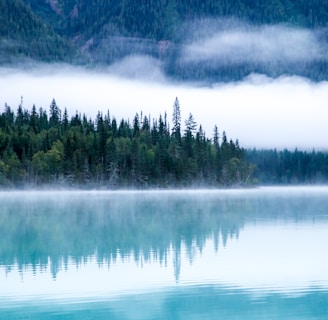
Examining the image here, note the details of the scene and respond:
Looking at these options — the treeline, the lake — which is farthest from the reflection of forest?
the treeline

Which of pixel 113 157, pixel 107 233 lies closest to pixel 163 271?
pixel 107 233

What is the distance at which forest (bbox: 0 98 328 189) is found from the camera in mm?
133375

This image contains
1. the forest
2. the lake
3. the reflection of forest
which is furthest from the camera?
the forest

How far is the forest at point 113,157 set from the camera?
133375 millimetres

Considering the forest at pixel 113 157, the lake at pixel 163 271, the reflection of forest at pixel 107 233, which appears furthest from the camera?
the forest at pixel 113 157

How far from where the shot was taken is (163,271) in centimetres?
2677

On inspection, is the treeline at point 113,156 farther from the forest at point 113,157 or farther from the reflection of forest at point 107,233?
the reflection of forest at point 107,233

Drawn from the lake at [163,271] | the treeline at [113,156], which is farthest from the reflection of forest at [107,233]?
the treeline at [113,156]

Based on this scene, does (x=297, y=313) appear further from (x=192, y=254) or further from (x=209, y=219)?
(x=209, y=219)

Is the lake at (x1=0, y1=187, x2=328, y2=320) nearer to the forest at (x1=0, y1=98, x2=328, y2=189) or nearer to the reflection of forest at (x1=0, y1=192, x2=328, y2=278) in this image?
the reflection of forest at (x1=0, y1=192, x2=328, y2=278)

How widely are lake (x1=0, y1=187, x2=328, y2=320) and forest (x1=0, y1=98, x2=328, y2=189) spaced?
289 feet

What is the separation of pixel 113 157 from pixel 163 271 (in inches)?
→ 4465

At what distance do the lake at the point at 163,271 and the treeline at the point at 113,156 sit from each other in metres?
87.8

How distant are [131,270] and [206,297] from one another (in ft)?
17.6
